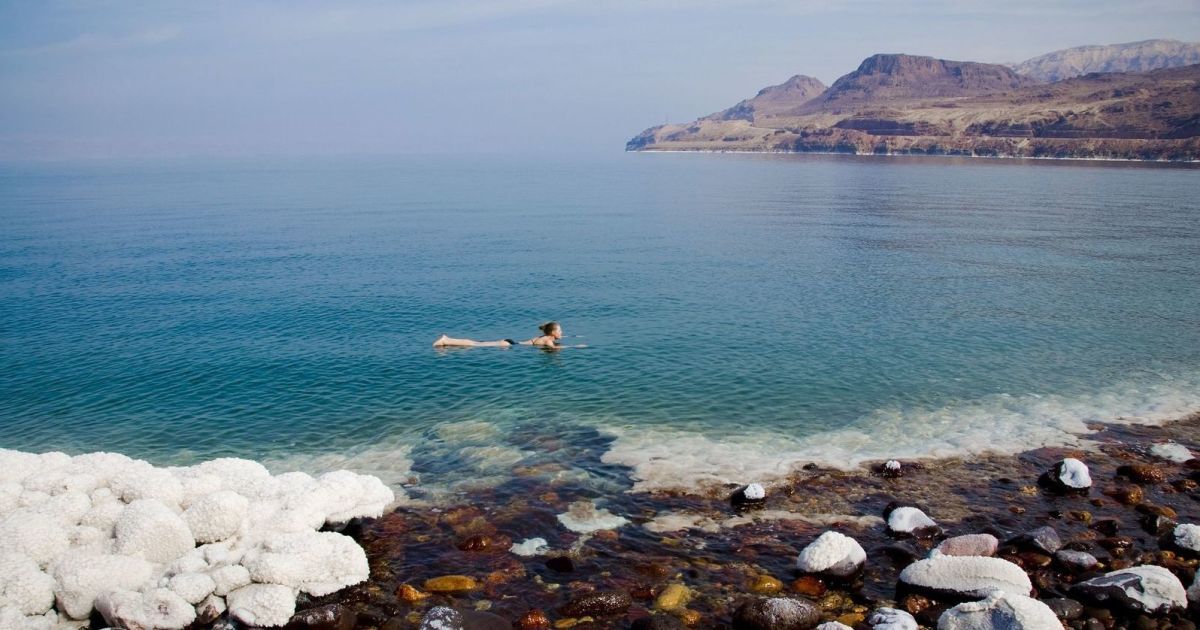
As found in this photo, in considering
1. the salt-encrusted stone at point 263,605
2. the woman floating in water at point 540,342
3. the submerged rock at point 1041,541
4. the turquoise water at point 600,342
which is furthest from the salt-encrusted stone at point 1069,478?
the woman floating in water at point 540,342

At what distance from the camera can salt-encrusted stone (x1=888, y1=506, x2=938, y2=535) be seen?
24.8 m

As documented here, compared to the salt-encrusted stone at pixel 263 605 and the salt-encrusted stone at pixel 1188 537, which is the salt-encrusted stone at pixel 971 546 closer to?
the salt-encrusted stone at pixel 1188 537

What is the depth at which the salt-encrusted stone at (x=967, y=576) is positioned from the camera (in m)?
20.4

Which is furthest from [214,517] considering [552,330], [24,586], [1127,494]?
[1127,494]

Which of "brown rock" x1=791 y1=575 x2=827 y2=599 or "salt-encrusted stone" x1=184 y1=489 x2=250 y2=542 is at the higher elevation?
"salt-encrusted stone" x1=184 y1=489 x2=250 y2=542

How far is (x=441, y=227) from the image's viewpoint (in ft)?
380

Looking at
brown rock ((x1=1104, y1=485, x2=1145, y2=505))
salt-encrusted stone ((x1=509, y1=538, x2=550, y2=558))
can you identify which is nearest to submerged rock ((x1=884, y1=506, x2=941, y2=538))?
brown rock ((x1=1104, y1=485, x2=1145, y2=505))

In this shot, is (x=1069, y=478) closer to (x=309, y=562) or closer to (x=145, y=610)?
(x=309, y=562)

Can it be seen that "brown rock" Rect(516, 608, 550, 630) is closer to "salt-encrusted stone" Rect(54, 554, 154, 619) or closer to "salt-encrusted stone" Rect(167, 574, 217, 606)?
"salt-encrusted stone" Rect(167, 574, 217, 606)

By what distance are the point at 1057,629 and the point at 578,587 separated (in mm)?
12282

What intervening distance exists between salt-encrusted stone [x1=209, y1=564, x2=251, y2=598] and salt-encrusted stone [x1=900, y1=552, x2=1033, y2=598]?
60.7 feet

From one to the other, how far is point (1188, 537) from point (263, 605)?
27.4m

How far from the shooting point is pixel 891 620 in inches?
755

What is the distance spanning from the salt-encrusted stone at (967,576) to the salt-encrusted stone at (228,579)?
18.5m
